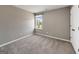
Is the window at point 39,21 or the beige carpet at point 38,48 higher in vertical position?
the window at point 39,21

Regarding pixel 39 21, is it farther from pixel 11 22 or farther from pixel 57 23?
pixel 11 22

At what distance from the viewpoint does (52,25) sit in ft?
15.6

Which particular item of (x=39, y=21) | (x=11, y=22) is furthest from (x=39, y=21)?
(x=11, y=22)

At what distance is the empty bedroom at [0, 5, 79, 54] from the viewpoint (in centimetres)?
268

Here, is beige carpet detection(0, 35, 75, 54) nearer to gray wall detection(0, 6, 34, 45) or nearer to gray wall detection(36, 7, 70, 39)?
gray wall detection(0, 6, 34, 45)

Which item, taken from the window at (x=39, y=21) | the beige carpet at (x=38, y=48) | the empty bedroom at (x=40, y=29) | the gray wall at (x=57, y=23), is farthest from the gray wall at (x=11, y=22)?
the gray wall at (x=57, y=23)

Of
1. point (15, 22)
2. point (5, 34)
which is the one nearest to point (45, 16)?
point (15, 22)

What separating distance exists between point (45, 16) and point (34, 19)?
111 centimetres

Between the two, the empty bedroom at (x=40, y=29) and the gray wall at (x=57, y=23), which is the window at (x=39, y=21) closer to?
the empty bedroom at (x=40, y=29)

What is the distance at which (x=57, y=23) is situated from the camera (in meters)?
4.42

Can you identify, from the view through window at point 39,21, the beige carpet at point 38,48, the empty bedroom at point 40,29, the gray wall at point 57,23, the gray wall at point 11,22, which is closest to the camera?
the beige carpet at point 38,48

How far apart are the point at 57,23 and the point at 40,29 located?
1.70m

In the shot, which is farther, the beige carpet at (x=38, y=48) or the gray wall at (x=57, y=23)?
the gray wall at (x=57, y=23)

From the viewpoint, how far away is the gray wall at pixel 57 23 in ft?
12.8
